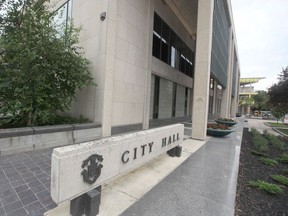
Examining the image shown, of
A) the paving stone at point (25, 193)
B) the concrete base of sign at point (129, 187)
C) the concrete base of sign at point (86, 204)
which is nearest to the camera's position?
the concrete base of sign at point (86, 204)

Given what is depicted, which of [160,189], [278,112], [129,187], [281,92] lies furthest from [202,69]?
[278,112]

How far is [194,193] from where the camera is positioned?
3471 mm

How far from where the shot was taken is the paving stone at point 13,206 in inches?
105

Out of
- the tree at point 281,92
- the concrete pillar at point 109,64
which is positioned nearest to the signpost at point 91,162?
the concrete pillar at point 109,64

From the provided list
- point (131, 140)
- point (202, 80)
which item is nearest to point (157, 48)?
point (202, 80)

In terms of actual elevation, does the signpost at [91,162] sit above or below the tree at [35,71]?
below

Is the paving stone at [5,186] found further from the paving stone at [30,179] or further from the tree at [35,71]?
the tree at [35,71]

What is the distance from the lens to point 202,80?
880 cm

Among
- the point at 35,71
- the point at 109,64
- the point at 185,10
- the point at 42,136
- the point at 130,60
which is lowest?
the point at 42,136

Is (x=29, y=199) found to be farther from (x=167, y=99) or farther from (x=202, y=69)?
(x=167, y=99)

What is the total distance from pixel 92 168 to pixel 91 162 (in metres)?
0.10

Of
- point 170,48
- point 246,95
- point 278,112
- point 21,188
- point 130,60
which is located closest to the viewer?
point 21,188

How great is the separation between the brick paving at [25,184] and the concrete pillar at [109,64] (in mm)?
3015

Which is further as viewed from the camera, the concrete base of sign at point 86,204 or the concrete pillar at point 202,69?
the concrete pillar at point 202,69
